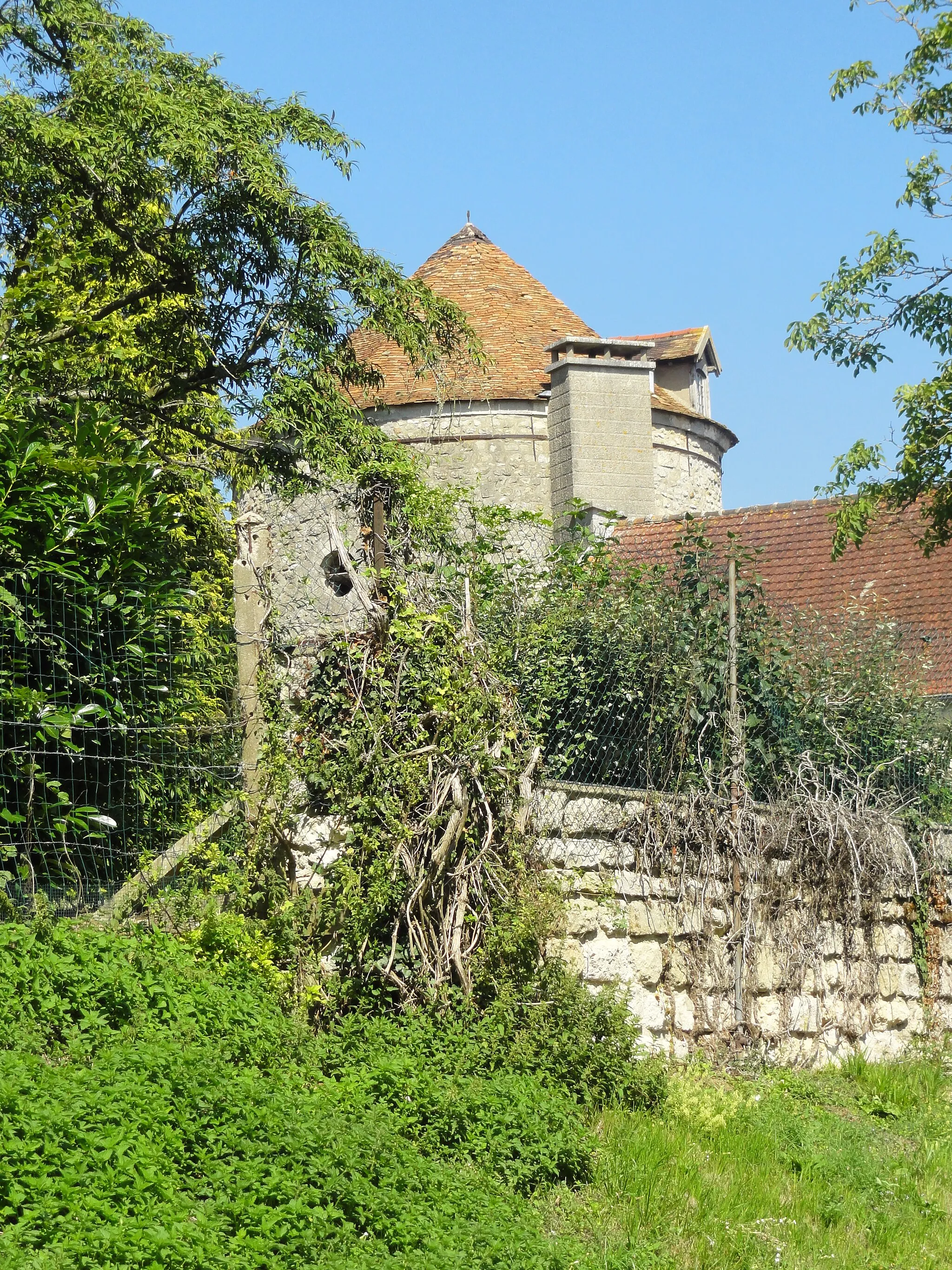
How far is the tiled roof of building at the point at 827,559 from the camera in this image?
1638 centimetres

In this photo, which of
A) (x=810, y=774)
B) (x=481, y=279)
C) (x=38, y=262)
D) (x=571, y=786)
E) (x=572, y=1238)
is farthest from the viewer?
(x=481, y=279)

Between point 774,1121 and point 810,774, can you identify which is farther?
point 810,774

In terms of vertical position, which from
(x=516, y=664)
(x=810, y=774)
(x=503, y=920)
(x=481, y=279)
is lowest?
(x=503, y=920)

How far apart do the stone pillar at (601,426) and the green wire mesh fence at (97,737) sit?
13.7 meters

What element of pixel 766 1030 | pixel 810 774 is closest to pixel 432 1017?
pixel 766 1030

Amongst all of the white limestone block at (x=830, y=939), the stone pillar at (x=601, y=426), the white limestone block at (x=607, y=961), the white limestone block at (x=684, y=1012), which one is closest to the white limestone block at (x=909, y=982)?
the white limestone block at (x=830, y=939)

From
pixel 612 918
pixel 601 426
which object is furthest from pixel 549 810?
pixel 601 426

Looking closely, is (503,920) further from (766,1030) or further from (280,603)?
(766,1030)

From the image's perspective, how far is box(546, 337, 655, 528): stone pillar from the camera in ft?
65.2

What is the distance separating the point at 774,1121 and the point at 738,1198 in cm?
106

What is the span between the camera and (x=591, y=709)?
7.77 metres

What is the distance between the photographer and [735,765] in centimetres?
821

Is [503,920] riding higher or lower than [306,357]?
lower

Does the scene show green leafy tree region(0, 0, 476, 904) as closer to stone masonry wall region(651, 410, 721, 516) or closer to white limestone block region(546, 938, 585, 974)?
white limestone block region(546, 938, 585, 974)
